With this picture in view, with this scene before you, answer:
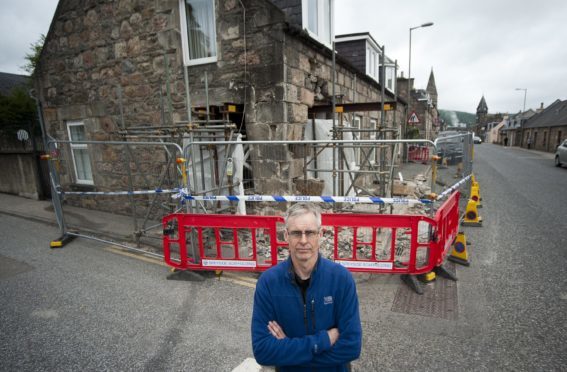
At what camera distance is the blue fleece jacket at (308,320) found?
68.1 inches

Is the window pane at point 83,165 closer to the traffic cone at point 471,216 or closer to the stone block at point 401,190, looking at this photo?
the stone block at point 401,190

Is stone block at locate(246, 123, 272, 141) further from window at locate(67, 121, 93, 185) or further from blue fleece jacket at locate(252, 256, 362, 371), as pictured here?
window at locate(67, 121, 93, 185)

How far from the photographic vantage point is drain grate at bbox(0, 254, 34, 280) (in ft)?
15.7

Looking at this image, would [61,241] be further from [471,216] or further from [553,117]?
[553,117]

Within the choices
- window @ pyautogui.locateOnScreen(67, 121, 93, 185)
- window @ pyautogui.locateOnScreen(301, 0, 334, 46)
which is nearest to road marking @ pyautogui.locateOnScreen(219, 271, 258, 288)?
window @ pyautogui.locateOnScreen(301, 0, 334, 46)

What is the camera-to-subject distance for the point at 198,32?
21.2 feet

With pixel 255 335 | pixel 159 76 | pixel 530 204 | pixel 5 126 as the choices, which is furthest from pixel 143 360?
pixel 5 126

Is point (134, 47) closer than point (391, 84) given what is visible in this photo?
Yes

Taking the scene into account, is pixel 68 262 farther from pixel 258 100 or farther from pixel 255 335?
pixel 255 335

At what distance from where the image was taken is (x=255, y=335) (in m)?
1.80

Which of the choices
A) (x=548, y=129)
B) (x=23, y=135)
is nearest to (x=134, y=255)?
(x=23, y=135)

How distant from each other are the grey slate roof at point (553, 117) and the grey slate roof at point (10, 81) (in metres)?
47.7

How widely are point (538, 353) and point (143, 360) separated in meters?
3.63

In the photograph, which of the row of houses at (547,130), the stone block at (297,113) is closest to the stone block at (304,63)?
the stone block at (297,113)
